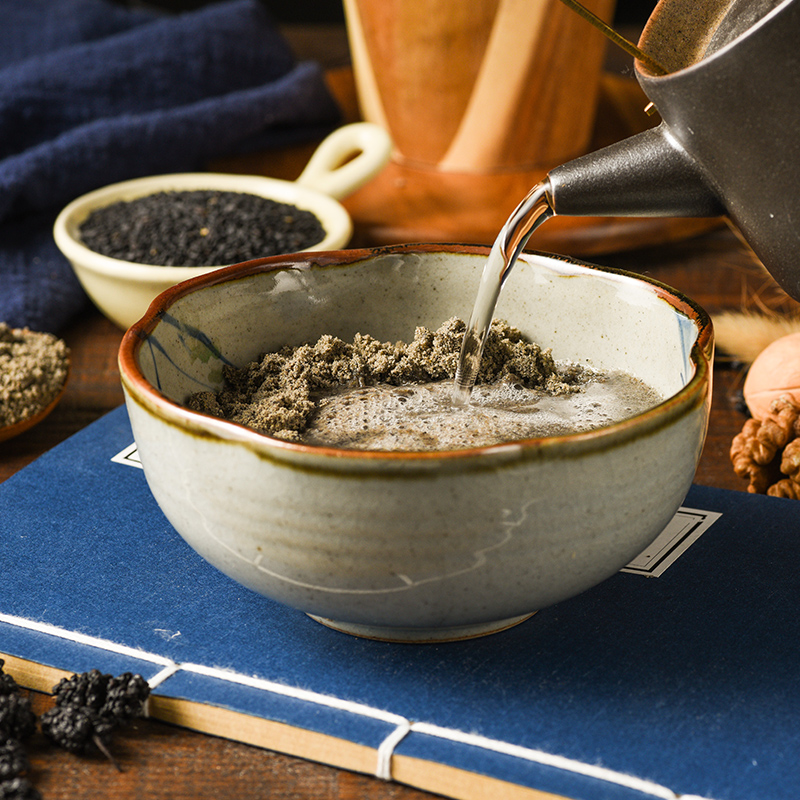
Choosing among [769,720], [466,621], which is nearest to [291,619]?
[466,621]

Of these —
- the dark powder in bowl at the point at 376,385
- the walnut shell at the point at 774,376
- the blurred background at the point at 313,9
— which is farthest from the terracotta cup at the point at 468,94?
the blurred background at the point at 313,9

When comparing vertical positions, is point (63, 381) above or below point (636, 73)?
below

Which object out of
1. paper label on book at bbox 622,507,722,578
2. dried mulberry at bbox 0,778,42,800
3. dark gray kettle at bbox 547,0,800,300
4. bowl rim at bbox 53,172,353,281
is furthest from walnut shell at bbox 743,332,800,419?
dried mulberry at bbox 0,778,42,800

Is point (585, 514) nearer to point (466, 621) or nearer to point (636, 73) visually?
point (466, 621)

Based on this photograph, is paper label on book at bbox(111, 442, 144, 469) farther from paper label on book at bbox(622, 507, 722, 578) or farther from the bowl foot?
paper label on book at bbox(622, 507, 722, 578)

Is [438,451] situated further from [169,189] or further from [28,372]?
[169,189]

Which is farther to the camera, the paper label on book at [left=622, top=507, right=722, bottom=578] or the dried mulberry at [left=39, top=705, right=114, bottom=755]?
the paper label on book at [left=622, top=507, right=722, bottom=578]
